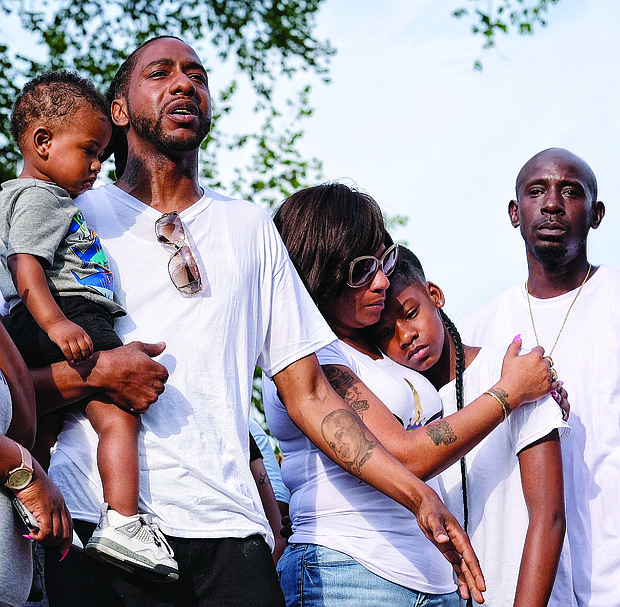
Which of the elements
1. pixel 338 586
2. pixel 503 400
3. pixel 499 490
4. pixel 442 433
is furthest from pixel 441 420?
pixel 338 586

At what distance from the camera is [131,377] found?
280cm

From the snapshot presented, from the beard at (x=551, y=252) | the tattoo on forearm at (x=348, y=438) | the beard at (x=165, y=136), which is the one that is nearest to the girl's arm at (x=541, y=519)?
the tattoo on forearm at (x=348, y=438)

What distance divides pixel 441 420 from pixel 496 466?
0.41 m

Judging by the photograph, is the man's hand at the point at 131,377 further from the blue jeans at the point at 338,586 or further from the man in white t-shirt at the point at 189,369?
the blue jeans at the point at 338,586

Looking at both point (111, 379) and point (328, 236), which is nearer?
point (111, 379)

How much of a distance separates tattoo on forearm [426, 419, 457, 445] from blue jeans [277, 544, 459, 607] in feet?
1.53

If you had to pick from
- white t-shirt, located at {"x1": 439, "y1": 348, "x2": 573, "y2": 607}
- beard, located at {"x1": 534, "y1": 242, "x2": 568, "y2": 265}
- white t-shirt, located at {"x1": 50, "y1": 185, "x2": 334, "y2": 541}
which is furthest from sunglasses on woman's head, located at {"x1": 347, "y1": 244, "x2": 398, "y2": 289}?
beard, located at {"x1": 534, "y1": 242, "x2": 568, "y2": 265}

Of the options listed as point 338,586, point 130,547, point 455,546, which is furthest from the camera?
point 338,586

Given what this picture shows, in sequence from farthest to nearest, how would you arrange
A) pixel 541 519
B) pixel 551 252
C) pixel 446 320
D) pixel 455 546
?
1. pixel 551 252
2. pixel 446 320
3. pixel 541 519
4. pixel 455 546

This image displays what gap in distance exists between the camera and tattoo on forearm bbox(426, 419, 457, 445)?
3141 mm

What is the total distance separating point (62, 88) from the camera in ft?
11.0

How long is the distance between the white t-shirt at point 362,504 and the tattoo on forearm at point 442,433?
0.59 ft

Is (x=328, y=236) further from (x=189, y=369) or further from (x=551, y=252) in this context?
(x=551, y=252)

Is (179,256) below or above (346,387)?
above
